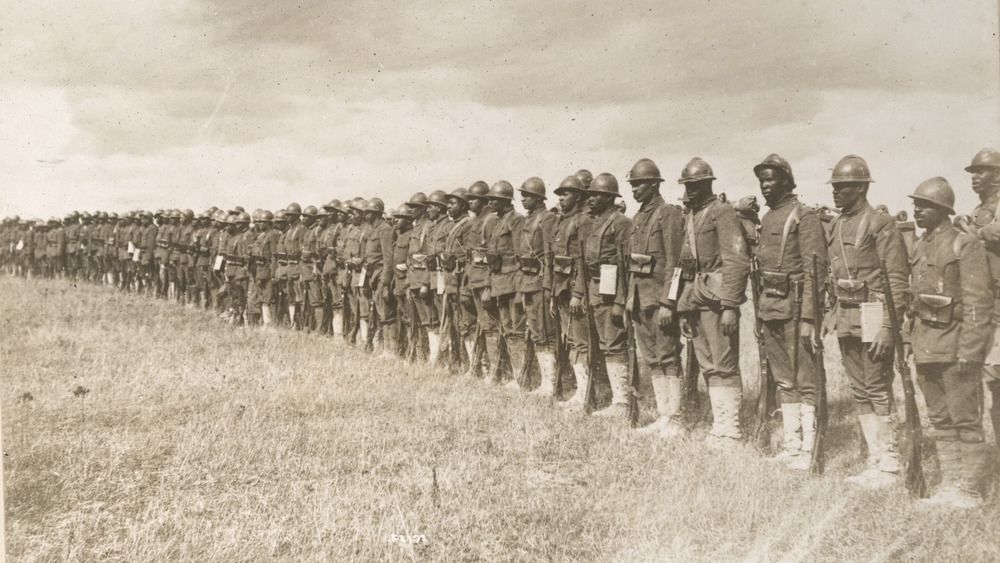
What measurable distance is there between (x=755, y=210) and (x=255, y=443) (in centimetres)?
612

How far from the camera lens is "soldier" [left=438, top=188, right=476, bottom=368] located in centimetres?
1024

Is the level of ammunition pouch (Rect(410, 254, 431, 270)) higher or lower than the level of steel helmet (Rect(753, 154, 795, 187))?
lower

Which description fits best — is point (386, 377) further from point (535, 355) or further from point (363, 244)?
point (363, 244)

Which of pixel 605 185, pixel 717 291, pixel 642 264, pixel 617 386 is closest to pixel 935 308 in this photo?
pixel 717 291

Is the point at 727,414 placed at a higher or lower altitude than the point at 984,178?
lower

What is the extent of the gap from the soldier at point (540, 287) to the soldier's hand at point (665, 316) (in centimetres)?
186

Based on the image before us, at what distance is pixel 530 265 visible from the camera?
894 centimetres

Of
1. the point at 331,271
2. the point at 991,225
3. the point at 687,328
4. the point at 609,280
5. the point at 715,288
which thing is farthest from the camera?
the point at 331,271

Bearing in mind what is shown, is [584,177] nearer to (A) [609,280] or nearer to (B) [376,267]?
(A) [609,280]

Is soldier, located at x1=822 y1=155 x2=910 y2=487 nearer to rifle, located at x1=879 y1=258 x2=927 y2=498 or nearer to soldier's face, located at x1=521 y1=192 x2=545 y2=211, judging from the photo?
rifle, located at x1=879 y1=258 x2=927 y2=498

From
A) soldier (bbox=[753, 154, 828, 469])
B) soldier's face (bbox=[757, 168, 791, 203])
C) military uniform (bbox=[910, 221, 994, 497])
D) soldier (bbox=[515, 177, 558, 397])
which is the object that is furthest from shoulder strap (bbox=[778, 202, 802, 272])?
soldier (bbox=[515, 177, 558, 397])

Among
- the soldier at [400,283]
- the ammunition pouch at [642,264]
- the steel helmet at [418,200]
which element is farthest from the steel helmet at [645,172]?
the steel helmet at [418,200]

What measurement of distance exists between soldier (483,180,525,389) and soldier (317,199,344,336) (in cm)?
456

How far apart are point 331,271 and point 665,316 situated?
26.3 ft
